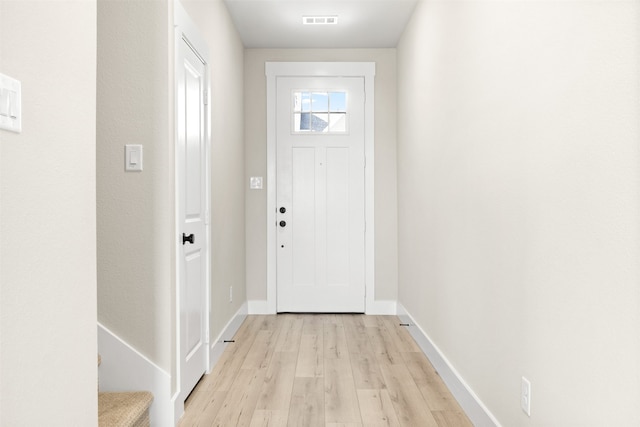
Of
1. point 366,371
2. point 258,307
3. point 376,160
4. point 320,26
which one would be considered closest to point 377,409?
point 366,371

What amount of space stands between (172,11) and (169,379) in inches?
68.5

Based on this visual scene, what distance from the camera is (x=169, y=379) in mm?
2316

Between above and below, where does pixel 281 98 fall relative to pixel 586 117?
above

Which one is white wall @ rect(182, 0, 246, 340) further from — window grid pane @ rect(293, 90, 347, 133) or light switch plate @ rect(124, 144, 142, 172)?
light switch plate @ rect(124, 144, 142, 172)

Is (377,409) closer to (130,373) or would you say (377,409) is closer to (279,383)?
(279,383)

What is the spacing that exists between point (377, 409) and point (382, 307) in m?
2.41

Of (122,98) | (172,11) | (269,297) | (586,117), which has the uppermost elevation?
(172,11)

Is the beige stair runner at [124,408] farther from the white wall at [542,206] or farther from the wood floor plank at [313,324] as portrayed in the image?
the wood floor plank at [313,324]

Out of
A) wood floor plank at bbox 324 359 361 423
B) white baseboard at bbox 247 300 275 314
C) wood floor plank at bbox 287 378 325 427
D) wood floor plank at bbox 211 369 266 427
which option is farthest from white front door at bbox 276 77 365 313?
wood floor plank at bbox 287 378 325 427

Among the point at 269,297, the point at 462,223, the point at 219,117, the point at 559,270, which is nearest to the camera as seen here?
the point at 559,270

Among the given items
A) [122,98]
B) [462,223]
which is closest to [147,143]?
[122,98]

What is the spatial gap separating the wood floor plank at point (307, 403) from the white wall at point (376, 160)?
6.82 ft
